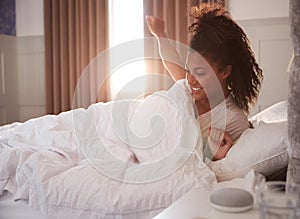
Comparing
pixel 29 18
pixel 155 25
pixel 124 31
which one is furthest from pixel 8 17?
pixel 155 25

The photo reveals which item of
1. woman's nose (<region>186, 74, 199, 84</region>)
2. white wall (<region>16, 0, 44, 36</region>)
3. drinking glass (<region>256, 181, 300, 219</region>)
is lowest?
drinking glass (<region>256, 181, 300, 219</region>)

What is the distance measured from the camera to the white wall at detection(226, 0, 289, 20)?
2.86 metres

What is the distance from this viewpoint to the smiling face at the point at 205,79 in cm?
137

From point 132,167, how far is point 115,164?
6 centimetres

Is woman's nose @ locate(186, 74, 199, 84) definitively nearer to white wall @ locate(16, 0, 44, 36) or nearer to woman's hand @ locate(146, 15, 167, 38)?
woman's hand @ locate(146, 15, 167, 38)

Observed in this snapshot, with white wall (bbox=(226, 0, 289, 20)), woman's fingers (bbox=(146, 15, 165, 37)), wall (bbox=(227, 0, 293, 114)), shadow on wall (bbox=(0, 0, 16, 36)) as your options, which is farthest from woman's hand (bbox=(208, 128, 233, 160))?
shadow on wall (bbox=(0, 0, 16, 36))

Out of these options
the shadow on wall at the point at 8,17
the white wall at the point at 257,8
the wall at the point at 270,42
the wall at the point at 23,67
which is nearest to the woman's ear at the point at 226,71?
the wall at the point at 270,42

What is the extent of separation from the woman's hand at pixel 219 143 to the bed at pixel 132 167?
0.04m

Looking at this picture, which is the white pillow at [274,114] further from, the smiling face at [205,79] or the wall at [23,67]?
the wall at [23,67]

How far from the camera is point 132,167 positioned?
129 cm

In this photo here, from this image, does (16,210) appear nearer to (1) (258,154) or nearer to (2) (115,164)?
(2) (115,164)

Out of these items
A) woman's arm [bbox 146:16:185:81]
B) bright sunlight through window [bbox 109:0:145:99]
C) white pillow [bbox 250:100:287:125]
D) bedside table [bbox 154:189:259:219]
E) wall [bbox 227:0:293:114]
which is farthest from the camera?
bright sunlight through window [bbox 109:0:145:99]

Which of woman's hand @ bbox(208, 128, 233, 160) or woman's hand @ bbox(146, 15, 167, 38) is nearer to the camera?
woman's hand @ bbox(208, 128, 233, 160)

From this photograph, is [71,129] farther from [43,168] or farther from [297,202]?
[297,202]
